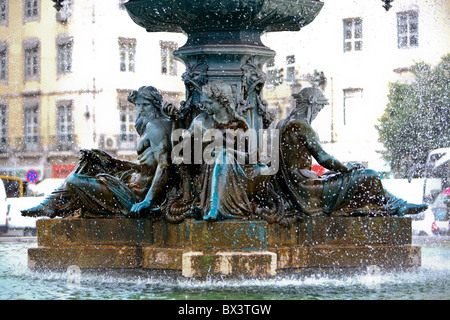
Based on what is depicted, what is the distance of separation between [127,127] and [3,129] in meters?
7.90

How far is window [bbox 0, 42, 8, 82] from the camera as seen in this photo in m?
45.8

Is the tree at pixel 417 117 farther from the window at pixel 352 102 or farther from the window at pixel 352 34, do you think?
the window at pixel 352 34

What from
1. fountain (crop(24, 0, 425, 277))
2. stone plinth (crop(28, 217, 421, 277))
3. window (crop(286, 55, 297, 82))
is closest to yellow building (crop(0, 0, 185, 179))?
window (crop(286, 55, 297, 82))

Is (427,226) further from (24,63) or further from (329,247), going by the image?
(24,63)

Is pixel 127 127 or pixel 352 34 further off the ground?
pixel 352 34

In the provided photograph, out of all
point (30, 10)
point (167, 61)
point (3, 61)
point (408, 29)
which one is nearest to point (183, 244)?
point (167, 61)

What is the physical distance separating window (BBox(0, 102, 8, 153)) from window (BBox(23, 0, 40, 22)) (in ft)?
13.8

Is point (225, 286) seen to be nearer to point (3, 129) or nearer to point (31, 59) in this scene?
point (31, 59)

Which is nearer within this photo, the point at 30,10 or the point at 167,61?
the point at 167,61

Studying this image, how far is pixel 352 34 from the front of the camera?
1563 inches

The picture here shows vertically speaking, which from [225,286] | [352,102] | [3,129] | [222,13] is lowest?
[225,286]

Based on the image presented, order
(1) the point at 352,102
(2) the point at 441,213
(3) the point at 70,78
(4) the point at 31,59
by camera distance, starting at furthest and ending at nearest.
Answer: (4) the point at 31,59, (3) the point at 70,78, (1) the point at 352,102, (2) the point at 441,213

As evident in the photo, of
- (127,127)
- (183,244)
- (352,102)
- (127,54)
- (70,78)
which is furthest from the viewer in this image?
(70,78)

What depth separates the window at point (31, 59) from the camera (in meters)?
44.3
